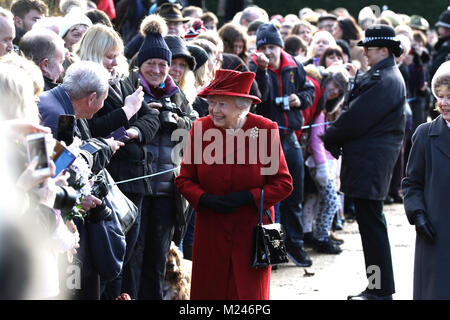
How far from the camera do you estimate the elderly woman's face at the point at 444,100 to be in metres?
5.68

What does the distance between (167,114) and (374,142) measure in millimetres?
2075

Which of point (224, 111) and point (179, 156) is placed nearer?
point (224, 111)

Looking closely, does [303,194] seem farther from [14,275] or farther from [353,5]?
[353,5]

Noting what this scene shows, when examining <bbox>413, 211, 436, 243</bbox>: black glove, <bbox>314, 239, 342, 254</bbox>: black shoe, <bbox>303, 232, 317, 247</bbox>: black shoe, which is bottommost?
<bbox>314, 239, 342, 254</bbox>: black shoe

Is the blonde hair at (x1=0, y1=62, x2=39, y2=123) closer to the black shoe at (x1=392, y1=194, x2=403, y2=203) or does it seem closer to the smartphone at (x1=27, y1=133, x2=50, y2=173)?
the smartphone at (x1=27, y1=133, x2=50, y2=173)

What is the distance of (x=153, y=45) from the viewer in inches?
268

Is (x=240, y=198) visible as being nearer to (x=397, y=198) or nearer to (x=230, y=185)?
(x=230, y=185)

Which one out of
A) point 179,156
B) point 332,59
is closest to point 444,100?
point 179,156

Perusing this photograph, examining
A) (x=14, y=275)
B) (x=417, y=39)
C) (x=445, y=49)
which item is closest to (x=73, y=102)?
(x=14, y=275)

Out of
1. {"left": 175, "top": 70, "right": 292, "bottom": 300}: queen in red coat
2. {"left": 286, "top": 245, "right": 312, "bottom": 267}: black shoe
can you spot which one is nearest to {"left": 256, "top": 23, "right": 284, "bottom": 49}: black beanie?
{"left": 286, "top": 245, "right": 312, "bottom": 267}: black shoe

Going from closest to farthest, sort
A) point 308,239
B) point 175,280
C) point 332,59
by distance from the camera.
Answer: point 175,280, point 308,239, point 332,59

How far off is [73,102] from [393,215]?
23.6 ft

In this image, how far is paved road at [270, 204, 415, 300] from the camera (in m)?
7.84

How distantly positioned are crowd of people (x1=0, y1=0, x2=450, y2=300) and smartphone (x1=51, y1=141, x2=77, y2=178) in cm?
1
